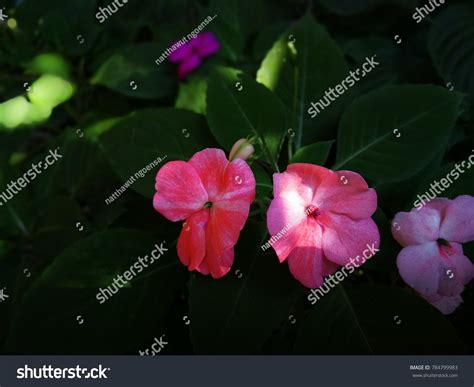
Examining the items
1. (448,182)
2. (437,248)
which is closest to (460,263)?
(437,248)

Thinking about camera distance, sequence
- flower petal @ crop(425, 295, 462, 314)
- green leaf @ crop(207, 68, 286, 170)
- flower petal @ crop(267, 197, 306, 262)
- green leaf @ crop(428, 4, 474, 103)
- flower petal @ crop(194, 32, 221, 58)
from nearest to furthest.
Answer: flower petal @ crop(267, 197, 306, 262)
flower petal @ crop(425, 295, 462, 314)
green leaf @ crop(207, 68, 286, 170)
green leaf @ crop(428, 4, 474, 103)
flower petal @ crop(194, 32, 221, 58)

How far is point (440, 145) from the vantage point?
825 millimetres

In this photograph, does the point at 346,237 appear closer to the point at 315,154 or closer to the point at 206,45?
the point at 315,154

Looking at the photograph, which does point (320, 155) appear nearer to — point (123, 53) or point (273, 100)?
point (273, 100)

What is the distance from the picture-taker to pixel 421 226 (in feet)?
2.35

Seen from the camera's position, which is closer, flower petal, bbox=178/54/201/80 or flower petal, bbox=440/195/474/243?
flower petal, bbox=440/195/474/243

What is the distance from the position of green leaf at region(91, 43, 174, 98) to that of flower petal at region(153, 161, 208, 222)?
0.53m

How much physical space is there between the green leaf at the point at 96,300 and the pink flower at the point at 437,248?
0.36m

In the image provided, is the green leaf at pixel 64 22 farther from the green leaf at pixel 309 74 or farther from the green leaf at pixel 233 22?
the green leaf at pixel 309 74

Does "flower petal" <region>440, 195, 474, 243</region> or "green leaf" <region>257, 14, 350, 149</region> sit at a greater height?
Result: "green leaf" <region>257, 14, 350, 149</region>

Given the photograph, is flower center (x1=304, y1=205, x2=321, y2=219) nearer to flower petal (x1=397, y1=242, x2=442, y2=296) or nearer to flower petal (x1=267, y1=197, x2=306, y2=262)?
flower petal (x1=267, y1=197, x2=306, y2=262)

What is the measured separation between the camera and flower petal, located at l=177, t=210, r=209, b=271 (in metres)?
0.70

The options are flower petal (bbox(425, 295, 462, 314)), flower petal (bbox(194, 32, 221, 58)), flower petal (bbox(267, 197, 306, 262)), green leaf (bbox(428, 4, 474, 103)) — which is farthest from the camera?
flower petal (bbox(194, 32, 221, 58))

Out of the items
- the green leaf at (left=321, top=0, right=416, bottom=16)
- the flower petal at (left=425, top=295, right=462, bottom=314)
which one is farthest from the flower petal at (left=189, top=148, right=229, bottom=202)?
the green leaf at (left=321, top=0, right=416, bottom=16)
